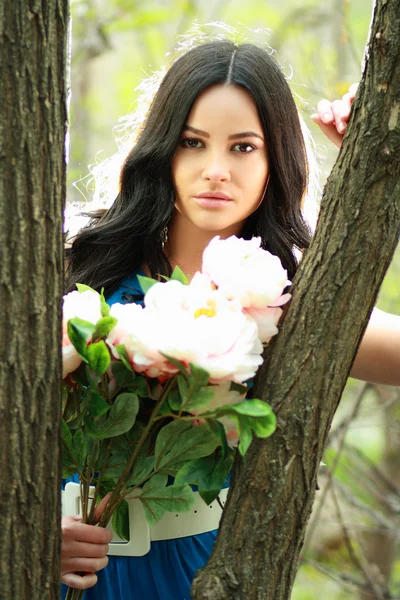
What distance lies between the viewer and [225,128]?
1831 mm

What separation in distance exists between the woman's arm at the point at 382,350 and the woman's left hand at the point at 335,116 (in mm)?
399

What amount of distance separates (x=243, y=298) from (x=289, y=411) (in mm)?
181

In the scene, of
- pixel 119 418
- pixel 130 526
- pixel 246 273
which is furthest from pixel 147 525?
pixel 246 273

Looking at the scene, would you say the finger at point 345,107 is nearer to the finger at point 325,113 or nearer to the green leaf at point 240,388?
the finger at point 325,113

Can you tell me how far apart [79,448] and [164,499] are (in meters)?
0.16

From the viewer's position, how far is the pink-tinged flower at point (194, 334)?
1.12 meters

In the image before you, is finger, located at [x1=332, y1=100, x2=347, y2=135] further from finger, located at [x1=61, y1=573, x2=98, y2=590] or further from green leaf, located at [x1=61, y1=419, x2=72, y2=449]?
finger, located at [x1=61, y1=573, x2=98, y2=590]

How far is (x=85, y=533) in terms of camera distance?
138 centimetres

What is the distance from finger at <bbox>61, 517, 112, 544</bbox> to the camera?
1377 millimetres

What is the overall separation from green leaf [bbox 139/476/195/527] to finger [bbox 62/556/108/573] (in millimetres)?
178

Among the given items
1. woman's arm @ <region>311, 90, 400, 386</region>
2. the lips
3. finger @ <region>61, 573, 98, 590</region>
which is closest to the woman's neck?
the lips

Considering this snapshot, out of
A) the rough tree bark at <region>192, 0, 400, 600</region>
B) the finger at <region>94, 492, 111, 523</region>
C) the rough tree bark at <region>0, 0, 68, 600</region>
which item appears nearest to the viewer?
the rough tree bark at <region>0, 0, 68, 600</region>

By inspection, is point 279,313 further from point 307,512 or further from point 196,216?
point 196,216

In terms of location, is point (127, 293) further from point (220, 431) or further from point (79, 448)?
point (220, 431)
